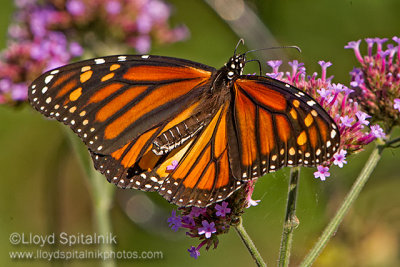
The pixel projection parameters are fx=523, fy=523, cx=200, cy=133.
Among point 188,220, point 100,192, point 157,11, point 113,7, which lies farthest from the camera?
point 157,11

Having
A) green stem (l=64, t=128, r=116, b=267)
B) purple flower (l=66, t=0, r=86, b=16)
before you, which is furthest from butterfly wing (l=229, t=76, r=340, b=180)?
purple flower (l=66, t=0, r=86, b=16)

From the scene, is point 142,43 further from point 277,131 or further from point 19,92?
point 277,131

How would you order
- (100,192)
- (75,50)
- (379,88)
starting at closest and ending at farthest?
(379,88)
(100,192)
(75,50)

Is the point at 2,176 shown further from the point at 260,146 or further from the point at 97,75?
the point at 260,146

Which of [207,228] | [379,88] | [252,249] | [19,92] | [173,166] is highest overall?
[19,92]

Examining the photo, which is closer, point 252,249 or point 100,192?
point 252,249

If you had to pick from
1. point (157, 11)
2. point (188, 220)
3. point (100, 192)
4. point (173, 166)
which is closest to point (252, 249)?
point (188, 220)

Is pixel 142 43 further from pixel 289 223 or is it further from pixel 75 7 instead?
pixel 289 223

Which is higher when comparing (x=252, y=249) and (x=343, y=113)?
(x=343, y=113)
